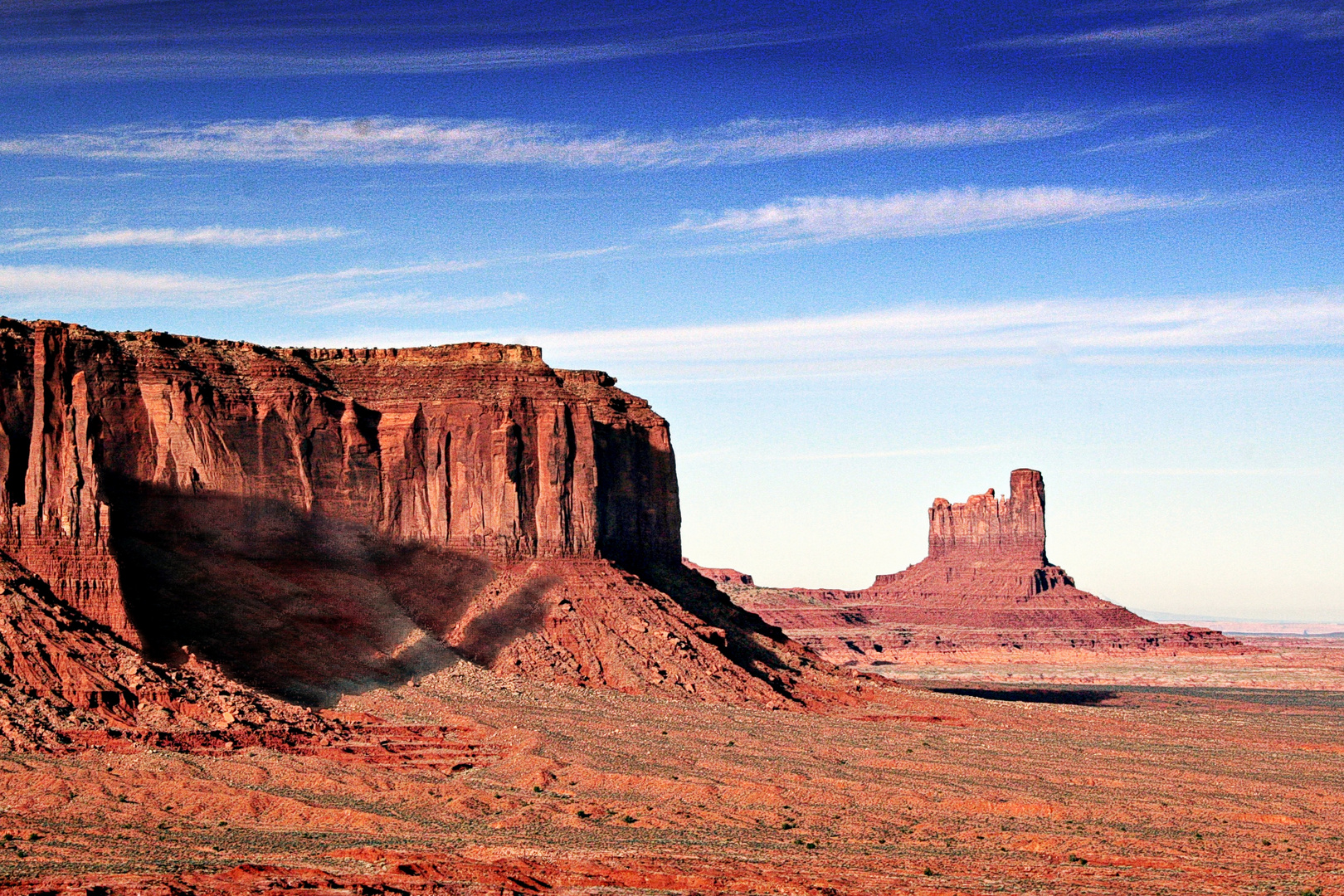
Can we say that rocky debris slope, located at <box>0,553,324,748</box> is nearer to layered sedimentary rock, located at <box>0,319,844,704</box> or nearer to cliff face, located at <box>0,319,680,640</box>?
layered sedimentary rock, located at <box>0,319,844,704</box>

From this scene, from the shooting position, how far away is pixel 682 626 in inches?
3216

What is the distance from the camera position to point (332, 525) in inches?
3174

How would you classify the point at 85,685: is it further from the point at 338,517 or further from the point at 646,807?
the point at 338,517

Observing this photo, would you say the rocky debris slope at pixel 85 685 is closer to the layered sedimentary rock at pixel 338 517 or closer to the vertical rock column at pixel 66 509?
the vertical rock column at pixel 66 509

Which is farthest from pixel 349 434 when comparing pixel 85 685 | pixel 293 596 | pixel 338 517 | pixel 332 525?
pixel 85 685

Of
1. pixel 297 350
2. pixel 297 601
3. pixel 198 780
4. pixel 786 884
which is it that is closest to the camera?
pixel 786 884

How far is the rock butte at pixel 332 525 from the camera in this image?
6450 cm

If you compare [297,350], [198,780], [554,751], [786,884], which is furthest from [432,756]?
[297,350]

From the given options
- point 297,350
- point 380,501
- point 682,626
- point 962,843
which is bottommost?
point 962,843

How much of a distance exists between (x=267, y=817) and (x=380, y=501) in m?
35.9

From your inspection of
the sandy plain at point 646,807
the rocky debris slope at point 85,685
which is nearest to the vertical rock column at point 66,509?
the rocky debris slope at point 85,685

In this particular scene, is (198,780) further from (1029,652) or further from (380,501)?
(1029,652)

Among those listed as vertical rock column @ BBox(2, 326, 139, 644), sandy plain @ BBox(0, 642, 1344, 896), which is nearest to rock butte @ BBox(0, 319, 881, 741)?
vertical rock column @ BBox(2, 326, 139, 644)

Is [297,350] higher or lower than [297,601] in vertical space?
higher
